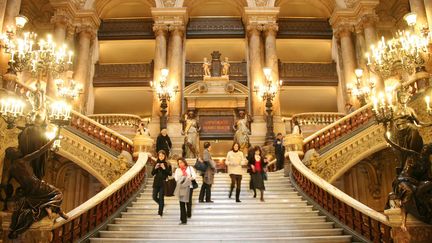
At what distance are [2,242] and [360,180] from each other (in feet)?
42.8

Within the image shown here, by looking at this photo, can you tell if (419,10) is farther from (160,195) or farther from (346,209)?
(160,195)

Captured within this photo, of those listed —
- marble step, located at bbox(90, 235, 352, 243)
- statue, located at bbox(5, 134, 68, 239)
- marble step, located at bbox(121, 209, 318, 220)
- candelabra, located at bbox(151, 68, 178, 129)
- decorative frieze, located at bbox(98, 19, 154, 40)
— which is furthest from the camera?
decorative frieze, located at bbox(98, 19, 154, 40)

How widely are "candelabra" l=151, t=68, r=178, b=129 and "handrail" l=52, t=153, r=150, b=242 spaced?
18.5 feet

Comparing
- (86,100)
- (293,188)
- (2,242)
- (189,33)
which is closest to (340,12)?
(189,33)

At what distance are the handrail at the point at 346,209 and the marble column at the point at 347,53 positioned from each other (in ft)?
30.7

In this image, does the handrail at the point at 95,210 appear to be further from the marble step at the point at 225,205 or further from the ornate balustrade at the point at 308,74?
the ornate balustrade at the point at 308,74

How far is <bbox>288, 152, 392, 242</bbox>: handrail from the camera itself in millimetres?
6098

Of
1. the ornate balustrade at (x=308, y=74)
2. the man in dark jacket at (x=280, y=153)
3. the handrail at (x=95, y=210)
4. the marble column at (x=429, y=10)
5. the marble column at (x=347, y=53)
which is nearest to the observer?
the handrail at (x=95, y=210)

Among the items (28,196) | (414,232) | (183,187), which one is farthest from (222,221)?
(28,196)

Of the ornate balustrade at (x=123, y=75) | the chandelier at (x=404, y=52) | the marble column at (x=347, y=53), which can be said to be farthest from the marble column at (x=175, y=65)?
the chandelier at (x=404, y=52)

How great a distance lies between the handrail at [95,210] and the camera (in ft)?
19.3

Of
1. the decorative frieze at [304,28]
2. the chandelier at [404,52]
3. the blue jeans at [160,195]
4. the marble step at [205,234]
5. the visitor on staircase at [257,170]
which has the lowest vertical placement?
the marble step at [205,234]

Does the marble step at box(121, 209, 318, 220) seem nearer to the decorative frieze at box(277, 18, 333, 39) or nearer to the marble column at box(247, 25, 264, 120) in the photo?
the marble column at box(247, 25, 264, 120)

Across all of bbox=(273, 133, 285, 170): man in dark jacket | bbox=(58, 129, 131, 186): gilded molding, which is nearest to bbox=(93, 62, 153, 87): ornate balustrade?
bbox=(58, 129, 131, 186): gilded molding
